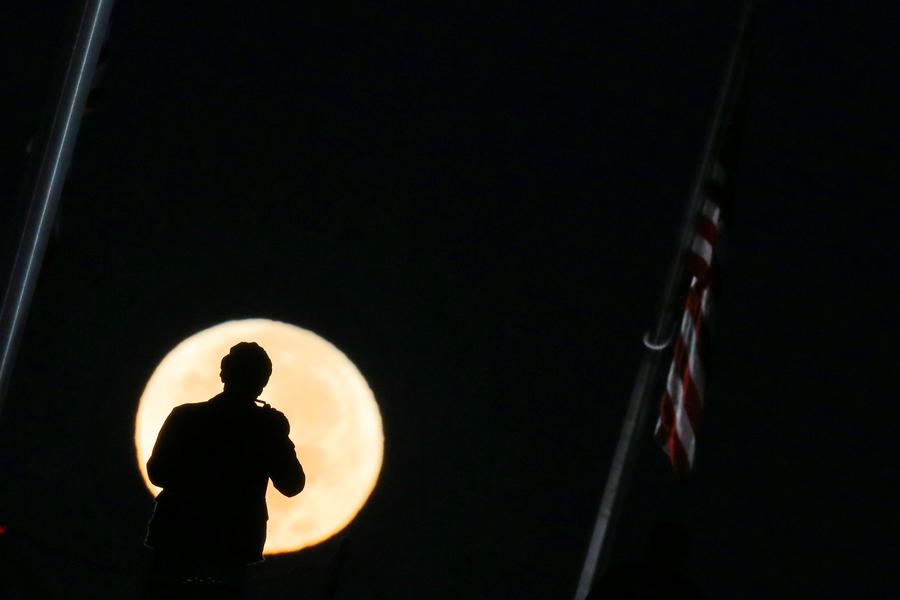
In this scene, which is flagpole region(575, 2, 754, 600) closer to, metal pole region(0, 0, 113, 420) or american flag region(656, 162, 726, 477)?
american flag region(656, 162, 726, 477)

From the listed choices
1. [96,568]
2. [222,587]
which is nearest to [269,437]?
[222,587]

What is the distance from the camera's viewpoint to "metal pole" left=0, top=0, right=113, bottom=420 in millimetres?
5176

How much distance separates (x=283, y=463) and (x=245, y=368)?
405 millimetres

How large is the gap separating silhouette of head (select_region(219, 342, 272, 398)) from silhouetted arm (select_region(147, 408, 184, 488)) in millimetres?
251

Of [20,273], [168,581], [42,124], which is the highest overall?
[42,124]

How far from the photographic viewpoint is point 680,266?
31.7 feet

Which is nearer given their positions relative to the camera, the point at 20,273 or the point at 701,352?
the point at 20,273

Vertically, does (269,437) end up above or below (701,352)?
below

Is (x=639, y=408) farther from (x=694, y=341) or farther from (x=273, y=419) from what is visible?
(x=273, y=419)

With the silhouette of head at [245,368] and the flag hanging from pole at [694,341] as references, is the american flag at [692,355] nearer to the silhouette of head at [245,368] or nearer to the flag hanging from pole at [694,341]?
the flag hanging from pole at [694,341]

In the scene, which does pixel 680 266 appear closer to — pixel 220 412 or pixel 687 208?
pixel 687 208

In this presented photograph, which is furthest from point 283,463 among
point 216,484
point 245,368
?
point 245,368

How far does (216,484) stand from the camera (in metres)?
5.71

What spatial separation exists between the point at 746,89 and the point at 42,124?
19.1ft
